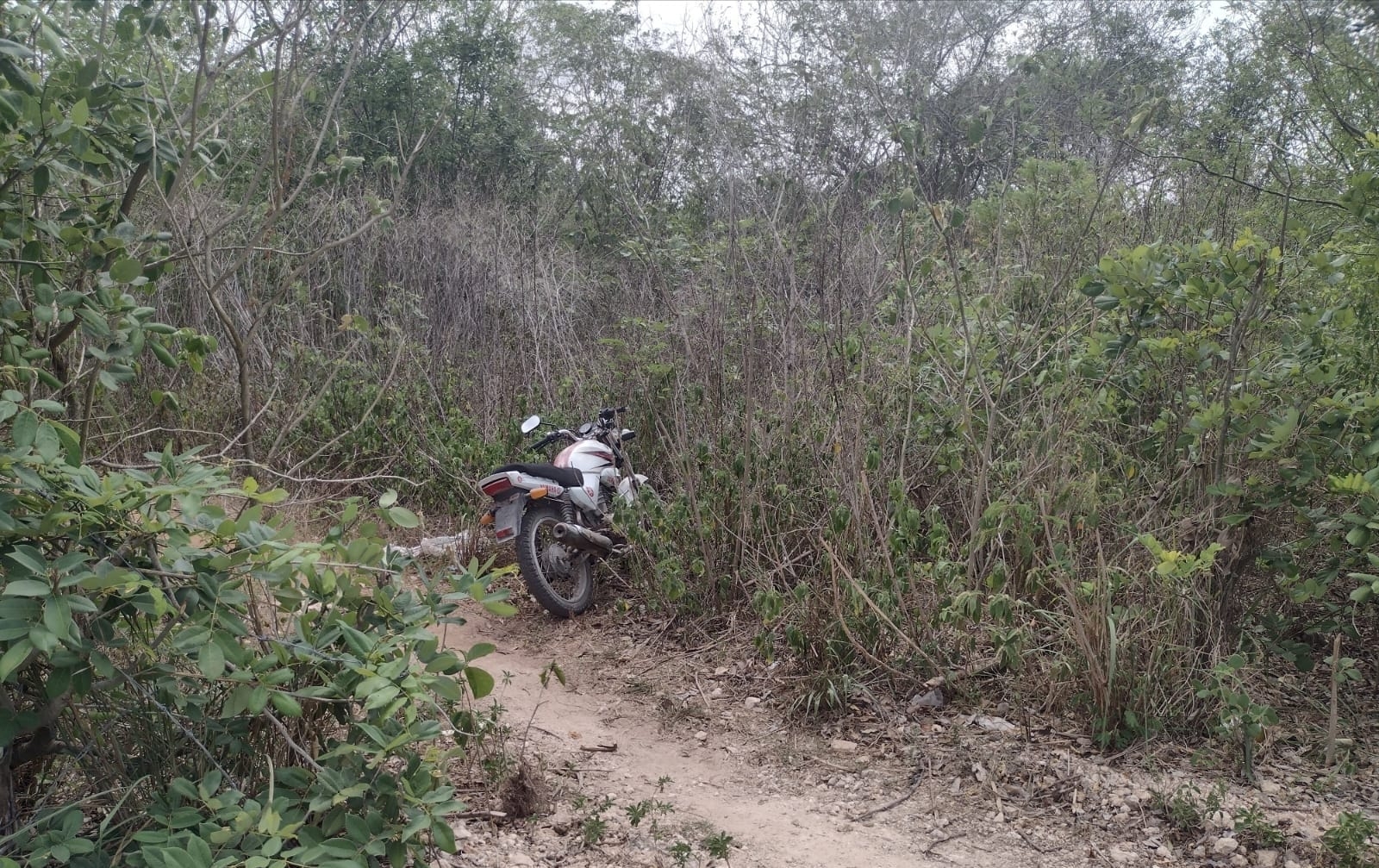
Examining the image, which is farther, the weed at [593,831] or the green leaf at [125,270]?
the weed at [593,831]

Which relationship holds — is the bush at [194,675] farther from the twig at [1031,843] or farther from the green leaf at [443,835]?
the twig at [1031,843]

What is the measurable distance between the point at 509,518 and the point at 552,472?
36 cm

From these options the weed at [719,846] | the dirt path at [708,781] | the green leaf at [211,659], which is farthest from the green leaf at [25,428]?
the weed at [719,846]

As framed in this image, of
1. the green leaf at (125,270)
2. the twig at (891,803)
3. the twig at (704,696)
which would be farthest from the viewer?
the twig at (704,696)

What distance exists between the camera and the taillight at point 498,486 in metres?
5.59

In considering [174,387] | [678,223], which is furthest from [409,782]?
[174,387]

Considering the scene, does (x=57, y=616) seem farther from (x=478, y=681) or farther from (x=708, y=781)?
(x=708, y=781)

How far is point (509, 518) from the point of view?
5.64 meters

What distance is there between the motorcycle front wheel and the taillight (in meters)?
0.19

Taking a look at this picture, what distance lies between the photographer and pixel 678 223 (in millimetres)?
7258

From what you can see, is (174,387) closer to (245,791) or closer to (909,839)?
(245,791)

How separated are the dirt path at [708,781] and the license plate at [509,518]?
69cm

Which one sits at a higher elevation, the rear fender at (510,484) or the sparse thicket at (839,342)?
the sparse thicket at (839,342)

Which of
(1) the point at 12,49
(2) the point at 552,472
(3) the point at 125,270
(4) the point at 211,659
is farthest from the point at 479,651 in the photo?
(2) the point at 552,472
